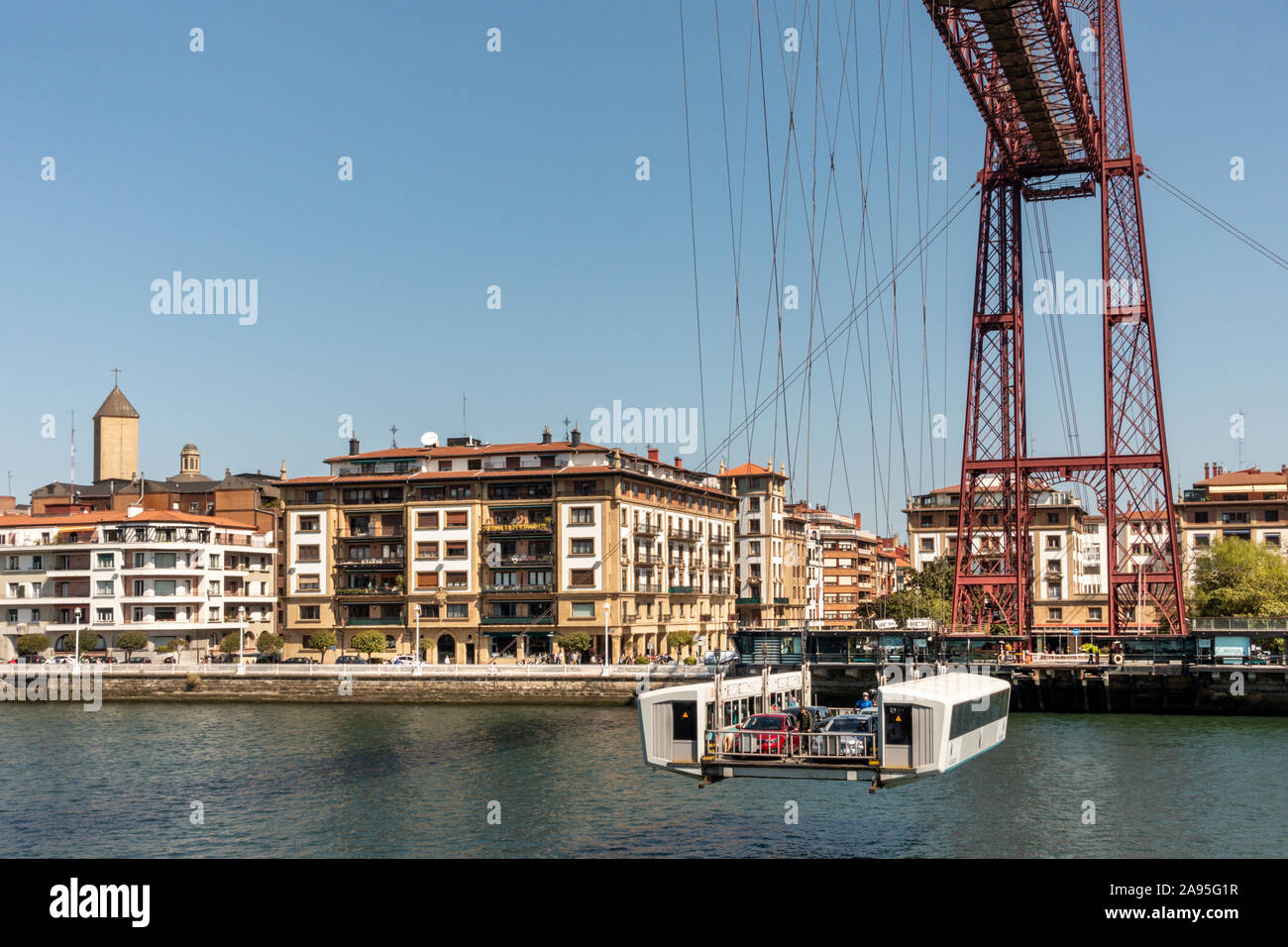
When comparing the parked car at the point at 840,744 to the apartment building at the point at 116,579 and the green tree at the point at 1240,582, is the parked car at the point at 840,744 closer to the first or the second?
the green tree at the point at 1240,582

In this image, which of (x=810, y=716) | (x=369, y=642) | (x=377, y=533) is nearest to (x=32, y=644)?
(x=369, y=642)

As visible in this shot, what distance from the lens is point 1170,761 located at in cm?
4909

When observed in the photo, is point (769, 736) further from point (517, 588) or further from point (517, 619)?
point (517, 588)

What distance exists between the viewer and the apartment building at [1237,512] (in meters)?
130

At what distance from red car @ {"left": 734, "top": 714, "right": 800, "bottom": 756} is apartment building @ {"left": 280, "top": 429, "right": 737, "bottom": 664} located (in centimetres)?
5698

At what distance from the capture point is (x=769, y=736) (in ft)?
99.8

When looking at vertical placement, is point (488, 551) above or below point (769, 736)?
above

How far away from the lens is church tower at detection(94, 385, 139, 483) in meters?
188

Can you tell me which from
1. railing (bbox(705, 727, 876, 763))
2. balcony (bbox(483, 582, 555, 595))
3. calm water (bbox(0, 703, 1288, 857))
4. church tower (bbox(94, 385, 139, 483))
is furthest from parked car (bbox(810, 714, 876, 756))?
church tower (bbox(94, 385, 139, 483))

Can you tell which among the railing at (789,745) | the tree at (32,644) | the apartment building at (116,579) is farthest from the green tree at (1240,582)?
the tree at (32,644)

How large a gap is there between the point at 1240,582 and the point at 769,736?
78559 mm
